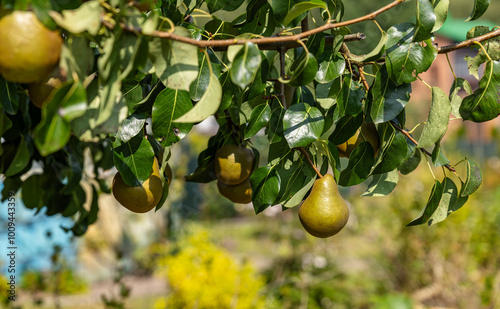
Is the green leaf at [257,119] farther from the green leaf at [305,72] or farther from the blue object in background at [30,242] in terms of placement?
the blue object in background at [30,242]

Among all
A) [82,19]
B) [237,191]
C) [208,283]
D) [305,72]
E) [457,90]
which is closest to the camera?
[82,19]

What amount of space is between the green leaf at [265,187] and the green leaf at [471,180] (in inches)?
10.8

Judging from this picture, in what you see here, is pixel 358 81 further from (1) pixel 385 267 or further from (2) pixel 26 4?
(1) pixel 385 267

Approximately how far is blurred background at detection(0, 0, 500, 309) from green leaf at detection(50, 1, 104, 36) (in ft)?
6.84

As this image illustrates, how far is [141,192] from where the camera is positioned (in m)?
0.68

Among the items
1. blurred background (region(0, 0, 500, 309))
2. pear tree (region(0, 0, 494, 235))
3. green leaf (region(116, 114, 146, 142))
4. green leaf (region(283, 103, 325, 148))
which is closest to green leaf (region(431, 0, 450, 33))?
pear tree (region(0, 0, 494, 235))

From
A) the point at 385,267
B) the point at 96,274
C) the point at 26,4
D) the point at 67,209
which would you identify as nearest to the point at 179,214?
the point at 96,274

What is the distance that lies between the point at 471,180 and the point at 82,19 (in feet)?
1.89

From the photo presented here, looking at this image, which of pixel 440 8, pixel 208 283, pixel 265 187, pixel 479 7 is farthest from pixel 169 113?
pixel 208 283

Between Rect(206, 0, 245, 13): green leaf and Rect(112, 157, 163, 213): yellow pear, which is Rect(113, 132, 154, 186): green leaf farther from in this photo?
Rect(206, 0, 245, 13): green leaf

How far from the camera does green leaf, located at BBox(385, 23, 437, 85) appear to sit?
61 cm

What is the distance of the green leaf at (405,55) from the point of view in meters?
0.61

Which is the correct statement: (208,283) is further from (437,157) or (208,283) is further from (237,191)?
(437,157)

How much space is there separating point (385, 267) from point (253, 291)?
1657 mm
